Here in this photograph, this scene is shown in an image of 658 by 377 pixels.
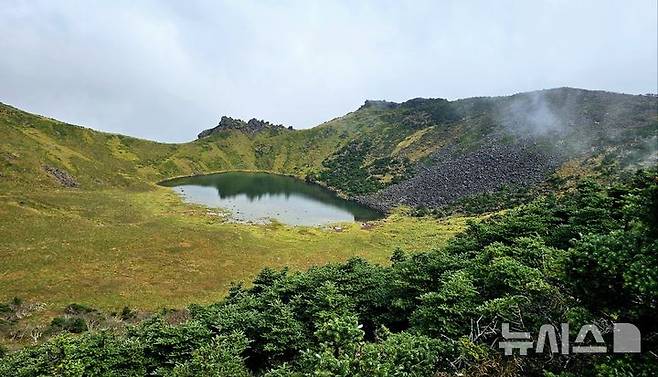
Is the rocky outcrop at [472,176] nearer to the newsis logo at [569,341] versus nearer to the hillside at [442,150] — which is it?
the hillside at [442,150]

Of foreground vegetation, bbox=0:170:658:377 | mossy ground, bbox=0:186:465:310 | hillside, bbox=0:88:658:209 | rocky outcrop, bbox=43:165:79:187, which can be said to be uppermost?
hillside, bbox=0:88:658:209

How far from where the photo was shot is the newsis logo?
1004 cm

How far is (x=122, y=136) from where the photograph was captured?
177375mm

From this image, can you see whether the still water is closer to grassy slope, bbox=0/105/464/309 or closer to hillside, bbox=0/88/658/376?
hillside, bbox=0/88/658/376

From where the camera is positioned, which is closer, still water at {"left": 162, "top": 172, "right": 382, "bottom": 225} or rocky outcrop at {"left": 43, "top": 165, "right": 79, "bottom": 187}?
still water at {"left": 162, "top": 172, "right": 382, "bottom": 225}

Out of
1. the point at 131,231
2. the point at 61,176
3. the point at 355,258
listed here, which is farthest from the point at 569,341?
the point at 61,176

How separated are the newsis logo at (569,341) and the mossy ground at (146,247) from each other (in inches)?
1520

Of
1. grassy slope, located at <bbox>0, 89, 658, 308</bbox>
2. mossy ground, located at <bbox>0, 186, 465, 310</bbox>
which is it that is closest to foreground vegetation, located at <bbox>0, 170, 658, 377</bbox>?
mossy ground, located at <bbox>0, 186, 465, 310</bbox>

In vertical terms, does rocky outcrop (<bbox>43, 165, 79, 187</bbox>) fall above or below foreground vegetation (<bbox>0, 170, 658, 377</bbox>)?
above

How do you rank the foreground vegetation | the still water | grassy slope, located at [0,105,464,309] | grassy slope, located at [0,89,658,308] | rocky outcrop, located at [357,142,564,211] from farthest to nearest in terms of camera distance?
rocky outcrop, located at [357,142,564,211] < the still water < grassy slope, located at [0,89,658,308] < grassy slope, located at [0,105,464,309] < the foreground vegetation

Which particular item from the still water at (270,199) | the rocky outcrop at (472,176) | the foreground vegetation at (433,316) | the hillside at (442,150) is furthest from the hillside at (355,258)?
the still water at (270,199)

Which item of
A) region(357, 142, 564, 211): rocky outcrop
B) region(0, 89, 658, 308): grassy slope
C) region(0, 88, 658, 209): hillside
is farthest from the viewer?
region(357, 142, 564, 211): rocky outcrop

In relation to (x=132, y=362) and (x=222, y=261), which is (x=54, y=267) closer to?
(x=222, y=261)

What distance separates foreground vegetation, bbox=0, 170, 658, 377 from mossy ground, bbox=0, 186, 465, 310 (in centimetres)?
1508
